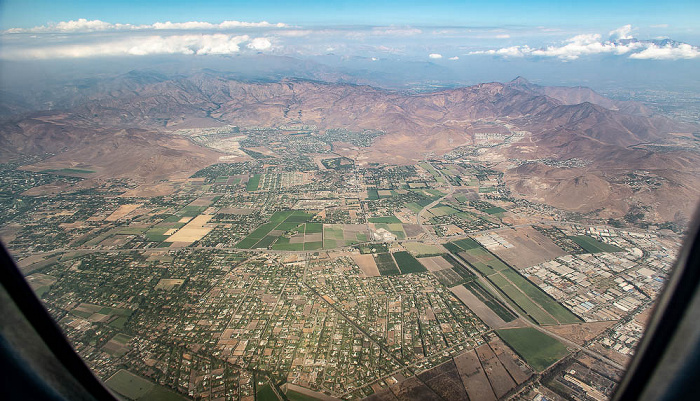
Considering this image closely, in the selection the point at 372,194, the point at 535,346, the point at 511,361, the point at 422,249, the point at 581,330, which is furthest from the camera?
the point at 372,194

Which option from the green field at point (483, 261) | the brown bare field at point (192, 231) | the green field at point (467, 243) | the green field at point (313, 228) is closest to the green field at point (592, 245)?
the green field at point (483, 261)

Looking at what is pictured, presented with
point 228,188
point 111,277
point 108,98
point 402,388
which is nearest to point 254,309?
point 402,388

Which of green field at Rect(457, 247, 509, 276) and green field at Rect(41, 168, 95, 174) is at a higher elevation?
green field at Rect(41, 168, 95, 174)

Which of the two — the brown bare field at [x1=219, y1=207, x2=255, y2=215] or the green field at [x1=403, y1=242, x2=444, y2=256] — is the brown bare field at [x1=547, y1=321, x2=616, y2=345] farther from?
the brown bare field at [x1=219, y1=207, x2=255, y2=215]

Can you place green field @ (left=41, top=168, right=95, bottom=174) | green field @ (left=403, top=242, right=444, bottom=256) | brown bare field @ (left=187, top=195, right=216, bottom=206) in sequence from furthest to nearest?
green field @ (left=41, top=168, right=95, bottom=174), brown bare field @ (left=187, top=195, right=216, bottom=206), green field @ (left=403, top=242, right=444, bottom=256)

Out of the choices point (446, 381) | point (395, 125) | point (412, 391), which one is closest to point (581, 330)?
point (446, 381)

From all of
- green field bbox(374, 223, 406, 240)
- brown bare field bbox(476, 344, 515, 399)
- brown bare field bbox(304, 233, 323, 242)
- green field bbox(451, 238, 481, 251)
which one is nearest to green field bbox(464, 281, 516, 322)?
brown bare field bbox(476, 344, 515, 399)

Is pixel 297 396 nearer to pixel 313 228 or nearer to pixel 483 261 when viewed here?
pixel 483 261
